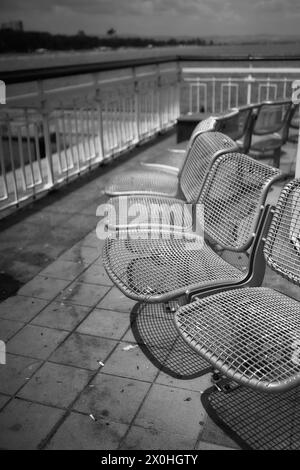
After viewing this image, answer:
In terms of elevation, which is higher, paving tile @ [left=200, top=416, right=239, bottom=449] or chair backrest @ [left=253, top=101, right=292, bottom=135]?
chair backrest @ [left=253, top=101, right=292, bottom=135]

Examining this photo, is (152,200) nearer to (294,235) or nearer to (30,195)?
(294,235)

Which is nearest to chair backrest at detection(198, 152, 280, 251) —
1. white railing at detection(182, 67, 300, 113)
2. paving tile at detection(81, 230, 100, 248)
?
paving tile at detection(81, 230, 100, 248)

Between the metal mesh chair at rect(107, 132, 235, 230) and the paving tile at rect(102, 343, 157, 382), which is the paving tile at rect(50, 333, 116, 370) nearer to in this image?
the paving tile at rect(102, 343, 157, 382)

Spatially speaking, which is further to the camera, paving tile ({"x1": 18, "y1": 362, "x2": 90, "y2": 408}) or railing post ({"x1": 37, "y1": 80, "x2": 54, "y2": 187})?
railing post ({"x1": 37, "y1": 80, "x2": 54, "y2": 187})

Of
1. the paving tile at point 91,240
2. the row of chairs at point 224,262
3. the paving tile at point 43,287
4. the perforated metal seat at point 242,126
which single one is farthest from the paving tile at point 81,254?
the perforated metal seat at point 242,126

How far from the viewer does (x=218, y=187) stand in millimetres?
3010

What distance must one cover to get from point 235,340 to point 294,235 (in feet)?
2.25

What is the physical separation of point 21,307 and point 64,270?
625 mm

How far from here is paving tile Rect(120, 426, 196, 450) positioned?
215 centimetres

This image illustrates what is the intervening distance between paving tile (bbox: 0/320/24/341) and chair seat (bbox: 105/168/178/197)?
1292 mm

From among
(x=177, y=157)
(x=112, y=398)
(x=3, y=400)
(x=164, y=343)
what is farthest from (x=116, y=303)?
(x=177, y=157)

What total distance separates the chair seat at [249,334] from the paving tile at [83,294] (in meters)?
1.32

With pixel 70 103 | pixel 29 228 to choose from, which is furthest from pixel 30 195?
pixel 70 103

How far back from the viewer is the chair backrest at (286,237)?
2.35 metres
